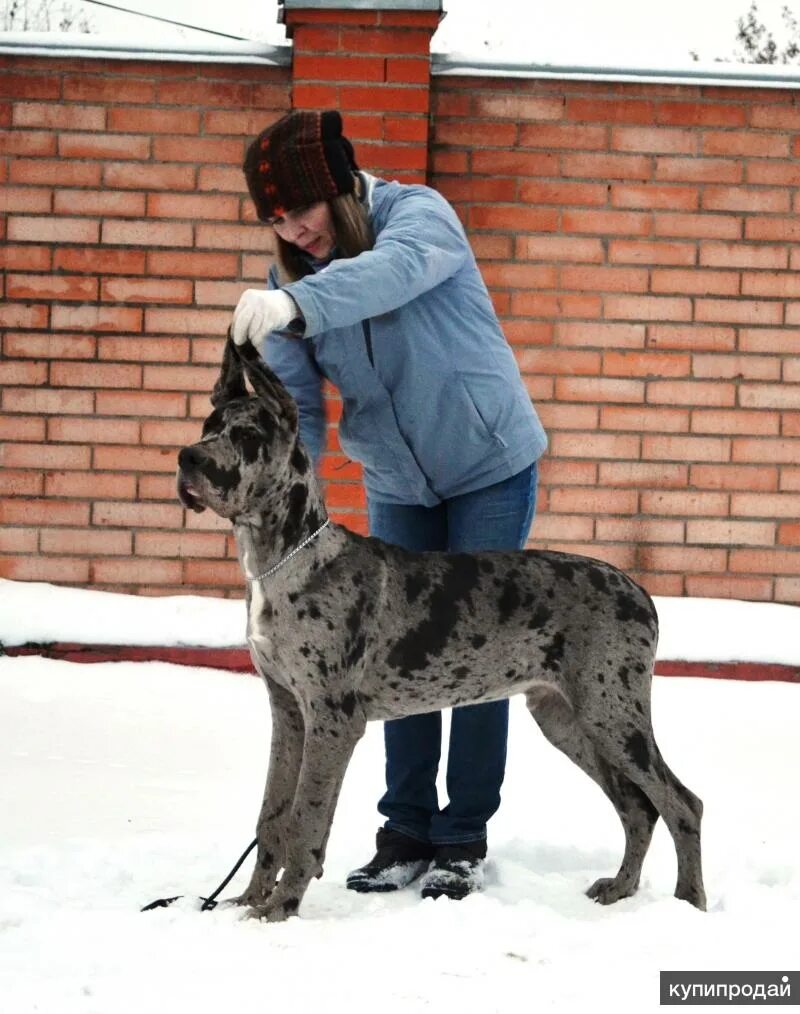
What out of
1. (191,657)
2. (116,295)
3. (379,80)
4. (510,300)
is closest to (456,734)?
(191,657)

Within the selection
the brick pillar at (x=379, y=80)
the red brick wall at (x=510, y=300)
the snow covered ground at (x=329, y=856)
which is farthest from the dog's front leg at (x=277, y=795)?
the brick pillar at (x=379, y=80)

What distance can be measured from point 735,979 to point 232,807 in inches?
86.7

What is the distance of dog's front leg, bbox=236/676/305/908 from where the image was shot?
12.1 feet

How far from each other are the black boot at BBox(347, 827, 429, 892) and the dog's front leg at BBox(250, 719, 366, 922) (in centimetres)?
51

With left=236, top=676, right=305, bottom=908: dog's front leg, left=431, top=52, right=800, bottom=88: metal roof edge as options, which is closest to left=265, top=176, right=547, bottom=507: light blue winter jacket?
left=236, top=676, right=305, bottom=908: dog's front leg

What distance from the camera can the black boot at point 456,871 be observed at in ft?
12.8

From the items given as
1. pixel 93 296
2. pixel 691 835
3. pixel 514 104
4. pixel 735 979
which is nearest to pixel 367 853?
pixel 691 835

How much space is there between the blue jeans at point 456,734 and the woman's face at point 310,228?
84 cm

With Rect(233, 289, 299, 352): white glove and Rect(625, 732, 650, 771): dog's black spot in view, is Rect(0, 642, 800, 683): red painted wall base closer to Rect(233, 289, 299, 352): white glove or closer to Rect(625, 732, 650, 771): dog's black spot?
Rect(625, 732, 650, 771): dog's black spot

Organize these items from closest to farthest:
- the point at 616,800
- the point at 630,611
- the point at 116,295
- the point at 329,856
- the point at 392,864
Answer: the point at 630,611 → the point at 616,800 → the point at 392,864 → the point at 329,856 → the point at 116,295

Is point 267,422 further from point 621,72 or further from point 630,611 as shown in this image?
point 621,72

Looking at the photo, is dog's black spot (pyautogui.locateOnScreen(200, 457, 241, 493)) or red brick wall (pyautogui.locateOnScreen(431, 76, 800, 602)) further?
red brick wall (pyautogui.locateOnScreen(431, 76, 800, 602))

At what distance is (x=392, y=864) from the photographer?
13.4ft

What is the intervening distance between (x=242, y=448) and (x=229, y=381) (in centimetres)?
19
